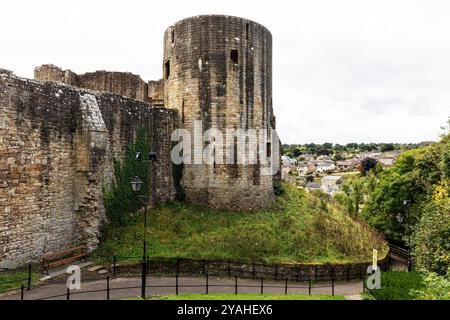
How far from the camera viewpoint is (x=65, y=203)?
45.2 ft

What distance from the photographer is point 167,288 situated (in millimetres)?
11922

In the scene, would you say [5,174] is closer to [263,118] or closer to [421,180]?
[263,118]

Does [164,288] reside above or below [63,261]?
below

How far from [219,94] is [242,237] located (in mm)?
7209

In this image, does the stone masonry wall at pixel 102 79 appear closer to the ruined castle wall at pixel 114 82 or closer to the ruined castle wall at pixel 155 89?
the ruined castle wall at pixel 114 82

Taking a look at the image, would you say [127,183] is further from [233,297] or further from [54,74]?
[54,74]

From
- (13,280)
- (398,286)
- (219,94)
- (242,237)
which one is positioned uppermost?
(219,94)

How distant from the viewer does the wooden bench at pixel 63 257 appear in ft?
40.5

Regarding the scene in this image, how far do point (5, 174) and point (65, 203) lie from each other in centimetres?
265

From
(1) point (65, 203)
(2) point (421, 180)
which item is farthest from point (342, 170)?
(1) point (65, 203)

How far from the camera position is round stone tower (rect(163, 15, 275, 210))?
1858cm

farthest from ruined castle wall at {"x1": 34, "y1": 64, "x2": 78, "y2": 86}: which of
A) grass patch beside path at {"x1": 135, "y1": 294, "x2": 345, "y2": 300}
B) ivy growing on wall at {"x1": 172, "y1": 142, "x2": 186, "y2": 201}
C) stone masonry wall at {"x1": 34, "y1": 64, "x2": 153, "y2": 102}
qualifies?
grass patch beside path at {"x1": 135, "y1": 294, "x2": 345, "y2": 300}

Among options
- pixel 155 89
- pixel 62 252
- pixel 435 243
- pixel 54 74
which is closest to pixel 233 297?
pixel 62 252
